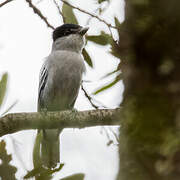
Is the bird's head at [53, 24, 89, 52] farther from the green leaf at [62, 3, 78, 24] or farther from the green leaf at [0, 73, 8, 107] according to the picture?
the green leaf at [0, 73, 8, 107]

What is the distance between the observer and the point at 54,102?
18.3 feet

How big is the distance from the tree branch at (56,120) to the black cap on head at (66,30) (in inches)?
106

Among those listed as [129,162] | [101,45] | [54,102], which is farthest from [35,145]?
[129,162]

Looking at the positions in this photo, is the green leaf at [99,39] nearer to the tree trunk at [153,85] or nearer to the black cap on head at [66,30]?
the black cap on head at [66,30]

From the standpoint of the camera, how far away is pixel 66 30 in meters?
6.10

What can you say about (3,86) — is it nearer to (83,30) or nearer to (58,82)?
(58,82)

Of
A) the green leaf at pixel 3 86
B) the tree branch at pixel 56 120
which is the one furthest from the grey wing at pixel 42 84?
the tree branch at pixel 56 120

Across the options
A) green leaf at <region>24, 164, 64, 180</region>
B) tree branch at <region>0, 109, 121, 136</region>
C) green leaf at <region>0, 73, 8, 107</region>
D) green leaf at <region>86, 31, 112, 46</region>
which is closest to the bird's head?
green leaf at <region>86, 31, 112, 46</region>

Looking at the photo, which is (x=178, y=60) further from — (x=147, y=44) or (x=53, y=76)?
(x=53, y=76)

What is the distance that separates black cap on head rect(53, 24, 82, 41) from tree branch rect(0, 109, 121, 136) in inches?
106

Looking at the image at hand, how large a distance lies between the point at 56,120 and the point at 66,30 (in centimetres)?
299

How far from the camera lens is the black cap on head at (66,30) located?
19.4 feet

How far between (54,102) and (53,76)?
41cm

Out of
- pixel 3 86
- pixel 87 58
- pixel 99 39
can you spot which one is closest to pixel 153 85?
pixel 3 86
